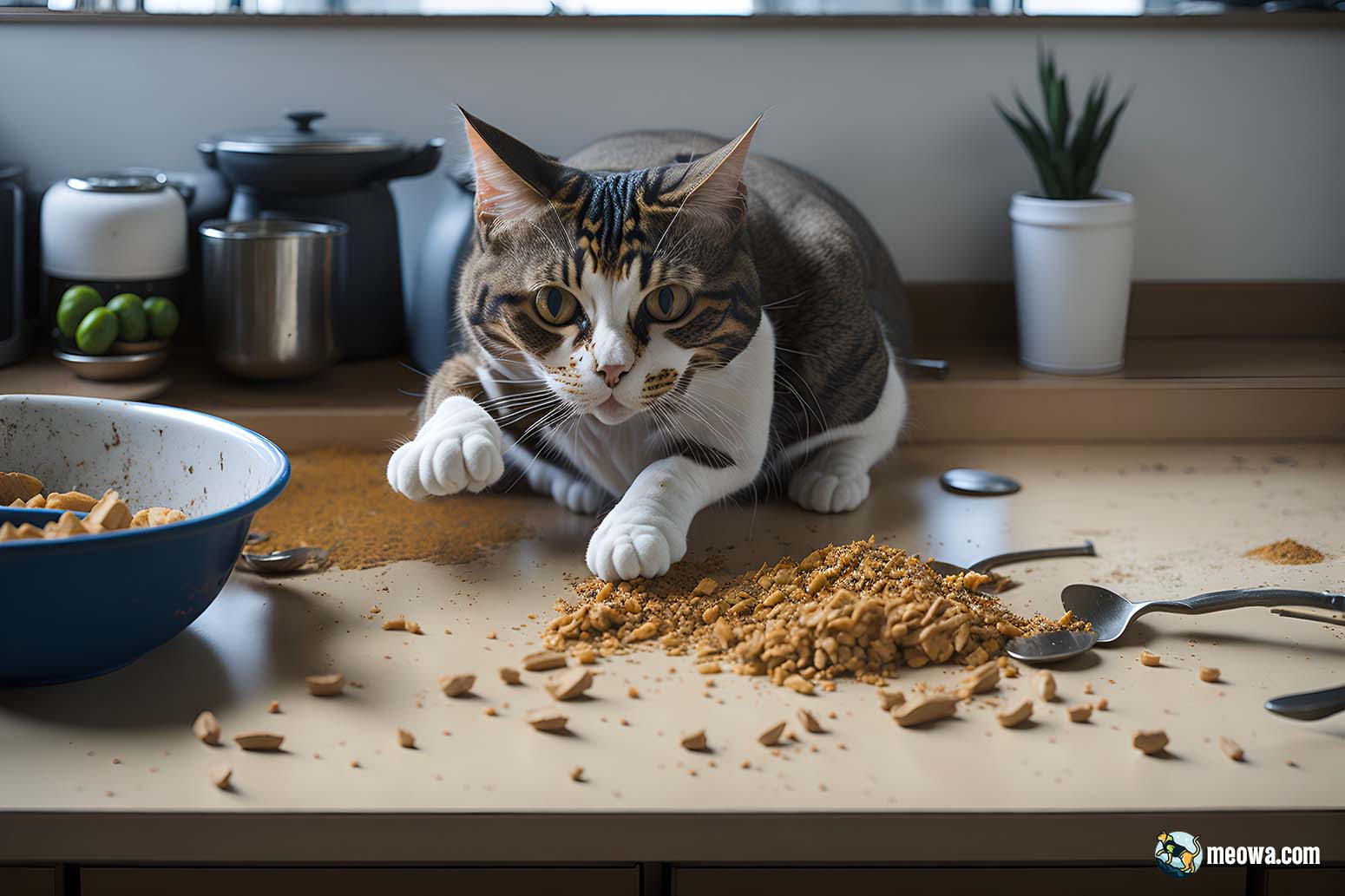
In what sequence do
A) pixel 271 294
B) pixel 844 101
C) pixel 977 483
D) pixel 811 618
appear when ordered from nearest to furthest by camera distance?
pixel 811 618, pixel 977 483, pixel 271 294, pixel 844 101

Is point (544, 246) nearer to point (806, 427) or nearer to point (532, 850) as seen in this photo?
point (806, 427)

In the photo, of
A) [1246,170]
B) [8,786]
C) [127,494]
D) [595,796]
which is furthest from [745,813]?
[1246,170]

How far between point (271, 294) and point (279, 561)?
549mm

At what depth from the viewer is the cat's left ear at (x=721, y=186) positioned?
116 cm

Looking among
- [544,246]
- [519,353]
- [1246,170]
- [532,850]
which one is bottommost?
[532,850]

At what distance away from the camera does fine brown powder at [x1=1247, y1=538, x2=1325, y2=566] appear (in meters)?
1.27

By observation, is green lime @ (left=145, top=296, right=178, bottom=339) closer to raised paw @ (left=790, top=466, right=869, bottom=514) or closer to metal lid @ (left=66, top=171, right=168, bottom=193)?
metal lid @ (left=66, top=171, right=168, bottom=193)

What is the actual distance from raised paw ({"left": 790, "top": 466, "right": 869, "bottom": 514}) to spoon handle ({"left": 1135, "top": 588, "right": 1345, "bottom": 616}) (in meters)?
0.41

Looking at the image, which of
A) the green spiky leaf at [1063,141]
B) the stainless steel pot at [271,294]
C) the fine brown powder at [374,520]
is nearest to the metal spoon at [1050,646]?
the fine brown powder at [374,520]

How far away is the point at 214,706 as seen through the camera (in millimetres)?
949

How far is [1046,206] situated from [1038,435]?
327 mm

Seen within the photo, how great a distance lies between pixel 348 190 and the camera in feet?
5.83

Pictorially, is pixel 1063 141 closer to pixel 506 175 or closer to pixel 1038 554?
pixel 1038 554

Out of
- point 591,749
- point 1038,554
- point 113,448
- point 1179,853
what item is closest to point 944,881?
point 1179,853
